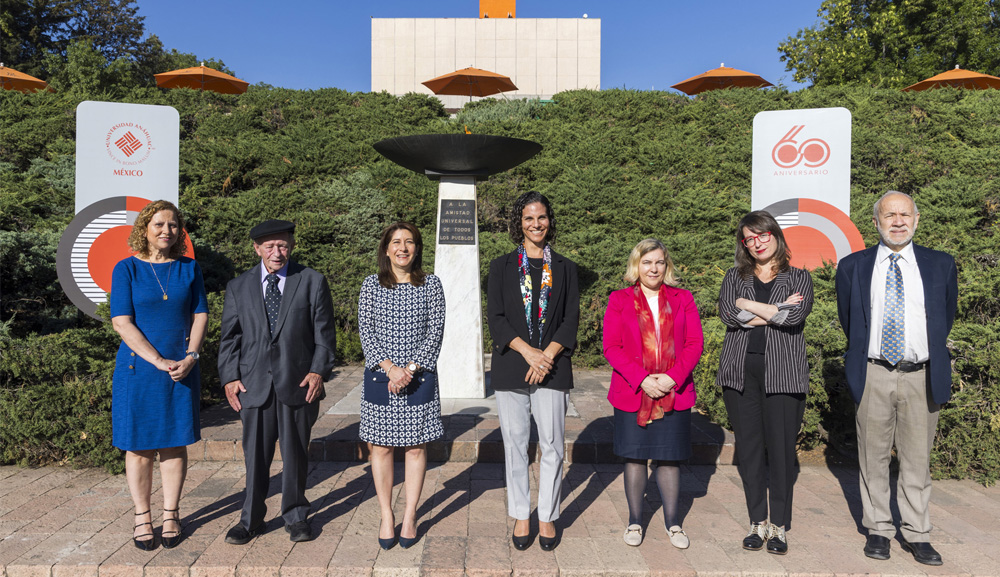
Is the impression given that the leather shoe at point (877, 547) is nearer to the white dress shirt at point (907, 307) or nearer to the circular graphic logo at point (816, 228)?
the white dress shirt at point (907, 307)

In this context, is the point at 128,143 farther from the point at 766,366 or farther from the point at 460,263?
the point at 766,366

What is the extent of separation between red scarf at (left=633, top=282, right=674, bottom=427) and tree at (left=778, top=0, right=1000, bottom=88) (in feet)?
64.3

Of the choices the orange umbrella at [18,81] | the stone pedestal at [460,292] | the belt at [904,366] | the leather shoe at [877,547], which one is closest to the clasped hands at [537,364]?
the belt at [904,366]

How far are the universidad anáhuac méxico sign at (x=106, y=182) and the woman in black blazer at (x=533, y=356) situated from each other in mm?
4759

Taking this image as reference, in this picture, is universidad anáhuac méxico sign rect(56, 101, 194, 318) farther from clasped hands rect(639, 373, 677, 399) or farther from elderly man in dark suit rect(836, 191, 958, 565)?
elderly man in dark suit rect(836, 191, 958, 565)

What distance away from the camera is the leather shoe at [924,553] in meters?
2.94

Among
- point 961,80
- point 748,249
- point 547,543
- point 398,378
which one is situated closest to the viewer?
point 398,378

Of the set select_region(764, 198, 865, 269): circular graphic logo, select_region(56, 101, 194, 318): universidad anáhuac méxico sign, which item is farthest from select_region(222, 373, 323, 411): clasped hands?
select_region(764, 198, 865, 269): circular graphic logo

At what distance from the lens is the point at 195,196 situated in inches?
395

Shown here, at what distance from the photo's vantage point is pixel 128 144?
5992mm

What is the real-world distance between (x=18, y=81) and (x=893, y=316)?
18977 millimetres

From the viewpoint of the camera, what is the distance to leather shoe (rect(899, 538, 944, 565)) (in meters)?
2.94

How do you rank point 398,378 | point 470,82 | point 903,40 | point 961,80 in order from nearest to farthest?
point 398,378, point 961,80, point 470,82, point 903,40

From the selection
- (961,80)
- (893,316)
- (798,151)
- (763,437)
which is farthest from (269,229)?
(961,80)
